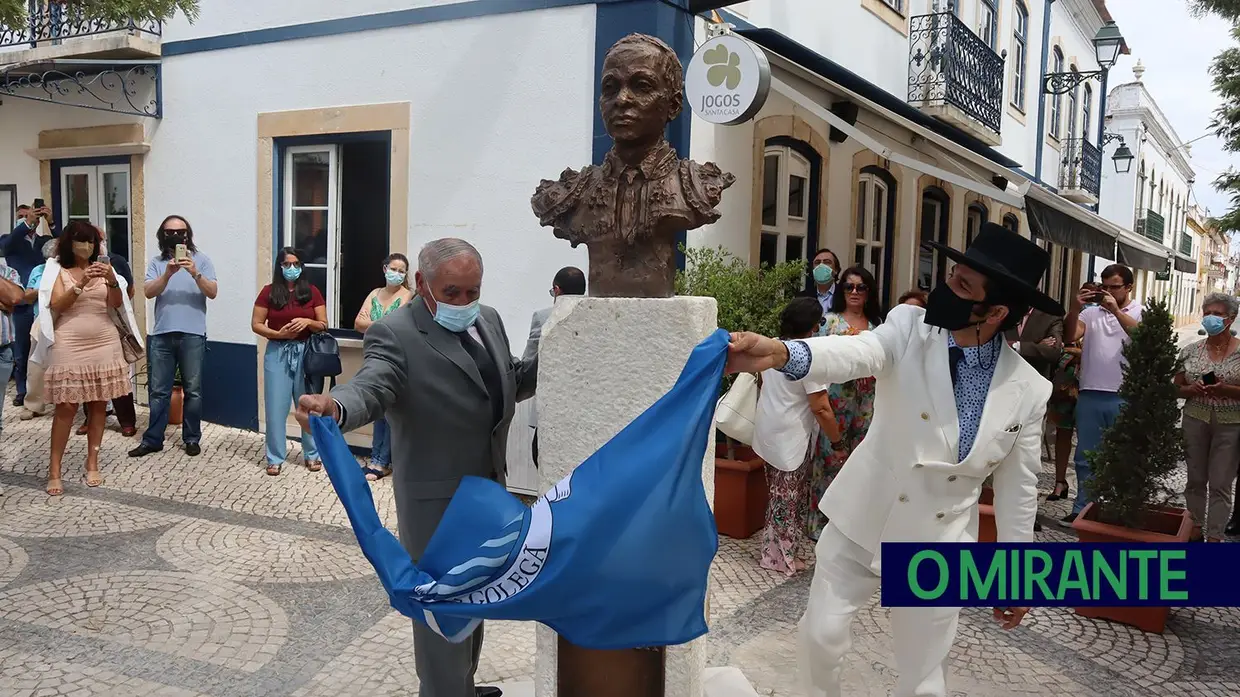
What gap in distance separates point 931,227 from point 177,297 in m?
10.6

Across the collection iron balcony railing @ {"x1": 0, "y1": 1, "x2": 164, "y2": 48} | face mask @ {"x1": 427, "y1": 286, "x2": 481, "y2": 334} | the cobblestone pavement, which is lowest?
the cobblestone pavement

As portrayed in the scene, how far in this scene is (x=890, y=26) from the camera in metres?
10.8

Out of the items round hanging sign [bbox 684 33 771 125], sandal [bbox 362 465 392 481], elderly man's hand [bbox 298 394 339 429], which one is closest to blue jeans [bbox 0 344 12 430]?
sandal [bbox 362 465 392 481]

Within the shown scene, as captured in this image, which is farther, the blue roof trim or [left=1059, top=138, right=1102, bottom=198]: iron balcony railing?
[left=1059, top=138, right=1102, bottom=198]: iron balcony railing

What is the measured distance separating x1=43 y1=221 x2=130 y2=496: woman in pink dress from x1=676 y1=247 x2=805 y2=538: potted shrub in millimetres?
4359

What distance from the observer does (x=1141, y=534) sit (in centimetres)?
480

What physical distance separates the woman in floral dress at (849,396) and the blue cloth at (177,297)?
5416 mm

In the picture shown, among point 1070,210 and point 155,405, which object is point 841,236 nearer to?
point 1070,210

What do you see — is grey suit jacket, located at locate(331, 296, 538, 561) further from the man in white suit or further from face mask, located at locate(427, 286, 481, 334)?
the man in white suit

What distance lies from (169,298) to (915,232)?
9.29 meters

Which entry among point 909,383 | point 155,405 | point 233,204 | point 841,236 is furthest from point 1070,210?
point 155,405

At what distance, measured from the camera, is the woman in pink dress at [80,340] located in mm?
6465

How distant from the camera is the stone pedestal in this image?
291cm

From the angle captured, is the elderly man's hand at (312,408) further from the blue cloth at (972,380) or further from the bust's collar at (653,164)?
the blue cloth at (972,380)
